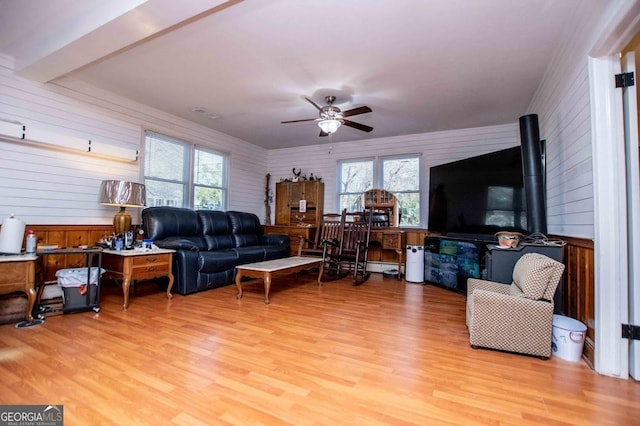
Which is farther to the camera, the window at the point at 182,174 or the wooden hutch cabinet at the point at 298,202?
the wooden hutch cabinet at the point at 298,202

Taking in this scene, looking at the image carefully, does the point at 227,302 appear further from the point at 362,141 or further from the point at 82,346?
the point at 362,141

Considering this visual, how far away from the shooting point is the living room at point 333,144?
2.01 m

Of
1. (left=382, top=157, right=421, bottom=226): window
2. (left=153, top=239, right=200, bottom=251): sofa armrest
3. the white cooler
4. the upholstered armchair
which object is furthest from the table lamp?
(left=382, top=157, right=421, bottom=226): window

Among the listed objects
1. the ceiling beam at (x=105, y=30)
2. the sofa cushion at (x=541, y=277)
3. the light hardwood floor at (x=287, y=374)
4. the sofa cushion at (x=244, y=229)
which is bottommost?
the light hardwood floor at (x=287, y=374)

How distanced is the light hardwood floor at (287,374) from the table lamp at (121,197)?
1129 millimetres

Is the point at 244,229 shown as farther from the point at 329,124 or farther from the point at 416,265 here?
the point at 416,265

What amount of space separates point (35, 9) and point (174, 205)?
305cm

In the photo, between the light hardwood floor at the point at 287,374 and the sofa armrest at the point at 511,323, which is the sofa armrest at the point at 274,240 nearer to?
the light hardwood floor at the point at 287,374

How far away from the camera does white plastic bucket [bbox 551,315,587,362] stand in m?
2.19

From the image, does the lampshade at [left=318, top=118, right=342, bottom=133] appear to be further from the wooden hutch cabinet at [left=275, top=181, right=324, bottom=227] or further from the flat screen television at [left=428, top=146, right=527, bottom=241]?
the wooden hutch cabinet at [left=275, top=181, right=324, bottom=227]

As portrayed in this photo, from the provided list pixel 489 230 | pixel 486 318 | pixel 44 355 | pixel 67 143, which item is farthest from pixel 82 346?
pixel 489 230

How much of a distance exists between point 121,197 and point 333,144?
13.6 ft

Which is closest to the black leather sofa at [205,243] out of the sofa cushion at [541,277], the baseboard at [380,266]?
the baseboard at [380,266]

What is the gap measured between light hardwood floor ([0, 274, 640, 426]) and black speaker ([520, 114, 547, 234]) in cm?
126
